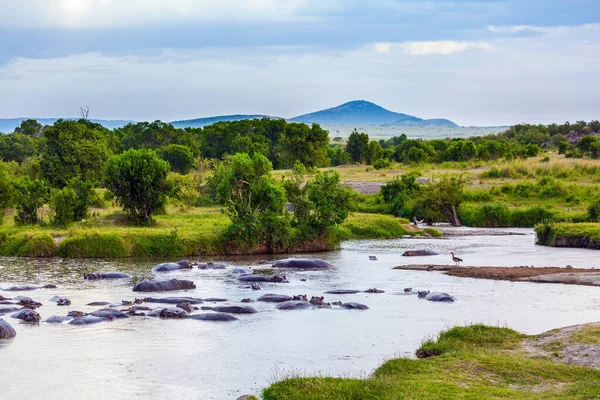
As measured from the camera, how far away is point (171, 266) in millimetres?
33656

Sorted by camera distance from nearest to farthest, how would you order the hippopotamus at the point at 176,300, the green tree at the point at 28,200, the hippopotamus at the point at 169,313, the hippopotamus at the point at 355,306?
the hippopotamus at the point at 169,313
the hippopotamus at the point at 355,306
the hippopotamus at the point at 176,300
the green tree at the point at 28,200

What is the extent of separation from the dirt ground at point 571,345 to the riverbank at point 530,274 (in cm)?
1065

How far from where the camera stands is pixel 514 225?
175 ft

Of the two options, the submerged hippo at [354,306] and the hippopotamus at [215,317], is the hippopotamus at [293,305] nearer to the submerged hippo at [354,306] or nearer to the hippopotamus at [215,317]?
the submerged hippo at [354,306]

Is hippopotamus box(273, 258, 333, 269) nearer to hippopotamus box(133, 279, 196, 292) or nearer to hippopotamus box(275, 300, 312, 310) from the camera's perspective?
hippopotamus box(133, 279, 196, 292)

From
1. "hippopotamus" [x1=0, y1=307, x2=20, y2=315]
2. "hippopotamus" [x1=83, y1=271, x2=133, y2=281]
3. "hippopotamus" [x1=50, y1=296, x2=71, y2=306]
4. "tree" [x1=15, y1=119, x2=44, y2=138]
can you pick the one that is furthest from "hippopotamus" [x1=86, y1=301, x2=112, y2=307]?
"tree" [x1=15, y1=119, x2=44, y2=138]

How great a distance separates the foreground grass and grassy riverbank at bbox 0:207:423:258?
22.2 meters

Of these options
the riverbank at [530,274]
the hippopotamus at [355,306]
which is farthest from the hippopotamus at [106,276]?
the riverbank at [530,274]

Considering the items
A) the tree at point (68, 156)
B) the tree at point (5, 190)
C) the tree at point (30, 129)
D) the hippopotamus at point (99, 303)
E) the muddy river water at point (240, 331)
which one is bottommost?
the muddy river water at point (240, 331)

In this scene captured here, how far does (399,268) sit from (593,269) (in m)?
7.73

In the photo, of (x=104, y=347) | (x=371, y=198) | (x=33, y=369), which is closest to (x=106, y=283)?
(x=104, y=347)

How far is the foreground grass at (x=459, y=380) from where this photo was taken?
44.2 ft

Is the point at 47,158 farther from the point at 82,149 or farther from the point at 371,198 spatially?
the point at 371,198

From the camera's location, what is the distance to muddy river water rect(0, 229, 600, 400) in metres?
16.8
